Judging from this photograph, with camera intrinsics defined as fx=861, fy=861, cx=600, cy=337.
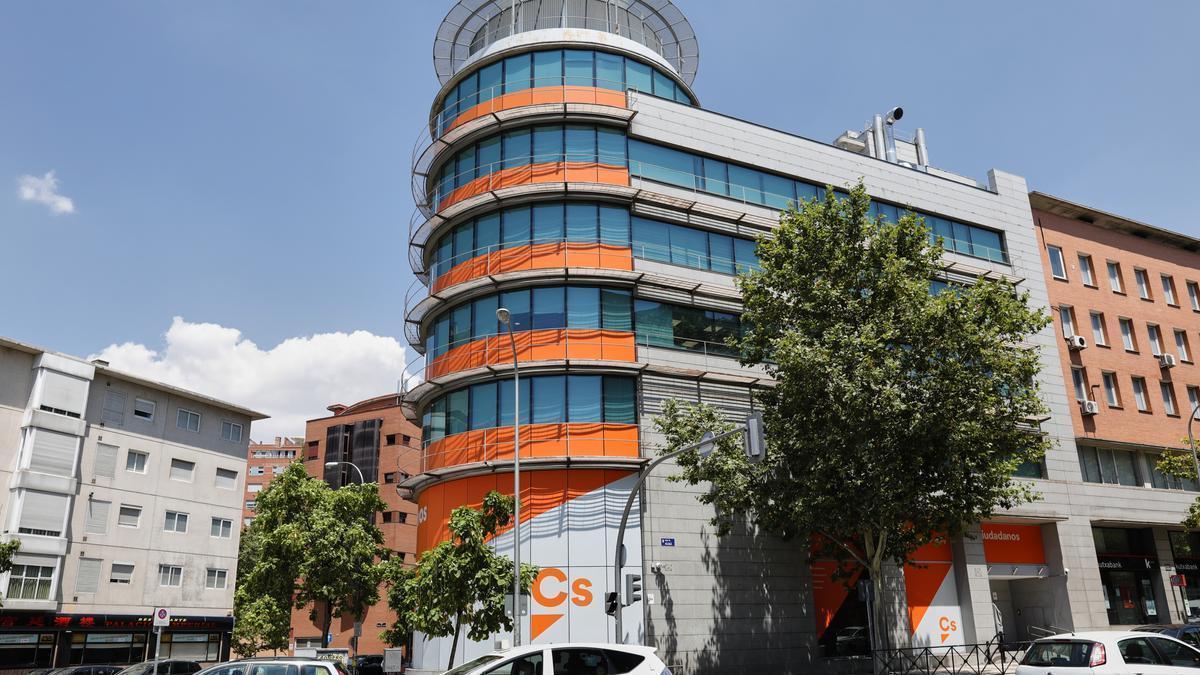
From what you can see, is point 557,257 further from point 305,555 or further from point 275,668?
point 275,668

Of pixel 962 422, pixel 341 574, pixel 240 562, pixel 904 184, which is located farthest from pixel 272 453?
pixel 962 422

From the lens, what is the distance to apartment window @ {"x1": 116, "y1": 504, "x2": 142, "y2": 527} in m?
41.6

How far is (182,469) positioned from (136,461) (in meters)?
2.75

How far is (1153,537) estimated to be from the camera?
3859 centimetres

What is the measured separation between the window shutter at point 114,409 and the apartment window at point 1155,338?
168 ft

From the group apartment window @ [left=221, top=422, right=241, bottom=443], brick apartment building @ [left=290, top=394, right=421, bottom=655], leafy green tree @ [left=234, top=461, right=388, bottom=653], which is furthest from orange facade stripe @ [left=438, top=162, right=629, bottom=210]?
brick apartment building @ [left=290, top=394, right=421, bottom=655]

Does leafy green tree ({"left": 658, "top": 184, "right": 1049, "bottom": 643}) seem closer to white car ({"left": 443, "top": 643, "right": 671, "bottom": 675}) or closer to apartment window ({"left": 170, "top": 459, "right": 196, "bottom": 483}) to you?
white car ({"left": 443, "top": 643, "right": 671, "bottom": 675})

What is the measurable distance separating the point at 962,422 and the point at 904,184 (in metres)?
17.1

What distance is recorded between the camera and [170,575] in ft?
142

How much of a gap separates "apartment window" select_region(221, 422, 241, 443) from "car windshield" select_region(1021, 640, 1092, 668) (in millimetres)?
44230

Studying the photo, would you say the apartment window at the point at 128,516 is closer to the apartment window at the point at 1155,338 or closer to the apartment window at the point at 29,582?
the apartment window at the point at 29,582

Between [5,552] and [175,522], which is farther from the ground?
[175,522]

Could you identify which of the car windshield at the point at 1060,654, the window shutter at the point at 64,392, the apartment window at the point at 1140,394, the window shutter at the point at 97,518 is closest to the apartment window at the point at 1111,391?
the apartment window at the point at 1140,394

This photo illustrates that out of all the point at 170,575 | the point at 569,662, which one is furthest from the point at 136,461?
the point at 569,662
